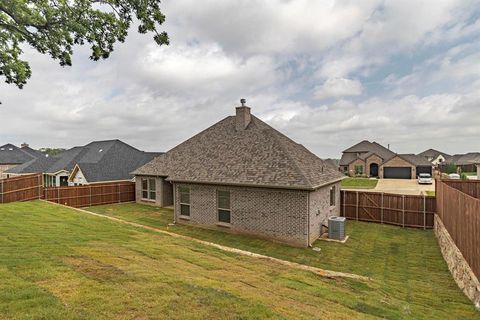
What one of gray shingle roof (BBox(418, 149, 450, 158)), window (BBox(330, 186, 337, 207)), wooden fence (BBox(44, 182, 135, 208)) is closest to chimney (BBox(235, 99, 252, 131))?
window (BBox(330, 186, 337, 207))

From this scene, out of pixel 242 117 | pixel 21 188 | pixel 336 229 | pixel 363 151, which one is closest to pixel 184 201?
pixel 242 117

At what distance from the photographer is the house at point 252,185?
14.0 metres

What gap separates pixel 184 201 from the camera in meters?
18.2

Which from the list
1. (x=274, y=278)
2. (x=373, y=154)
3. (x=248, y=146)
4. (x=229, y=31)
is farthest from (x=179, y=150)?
(x=373, y=154)

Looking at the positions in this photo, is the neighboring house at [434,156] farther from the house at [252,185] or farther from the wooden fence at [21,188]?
the wooden fence at [21,188]

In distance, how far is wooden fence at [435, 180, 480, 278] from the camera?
7.83 metres

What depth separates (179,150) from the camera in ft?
77.0

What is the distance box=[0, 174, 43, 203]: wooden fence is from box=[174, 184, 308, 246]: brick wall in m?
13.5

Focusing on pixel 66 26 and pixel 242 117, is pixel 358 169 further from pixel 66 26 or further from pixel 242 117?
pixel 66 26

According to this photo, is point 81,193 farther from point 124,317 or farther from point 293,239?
point 124,317

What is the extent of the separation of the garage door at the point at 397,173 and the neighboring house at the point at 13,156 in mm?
76224

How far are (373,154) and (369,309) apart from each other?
61.6m

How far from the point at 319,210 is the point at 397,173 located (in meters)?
50.5

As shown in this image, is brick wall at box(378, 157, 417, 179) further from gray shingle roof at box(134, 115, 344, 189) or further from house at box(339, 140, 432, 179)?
gray shingle roof at box(134, 115, 344, 189)
